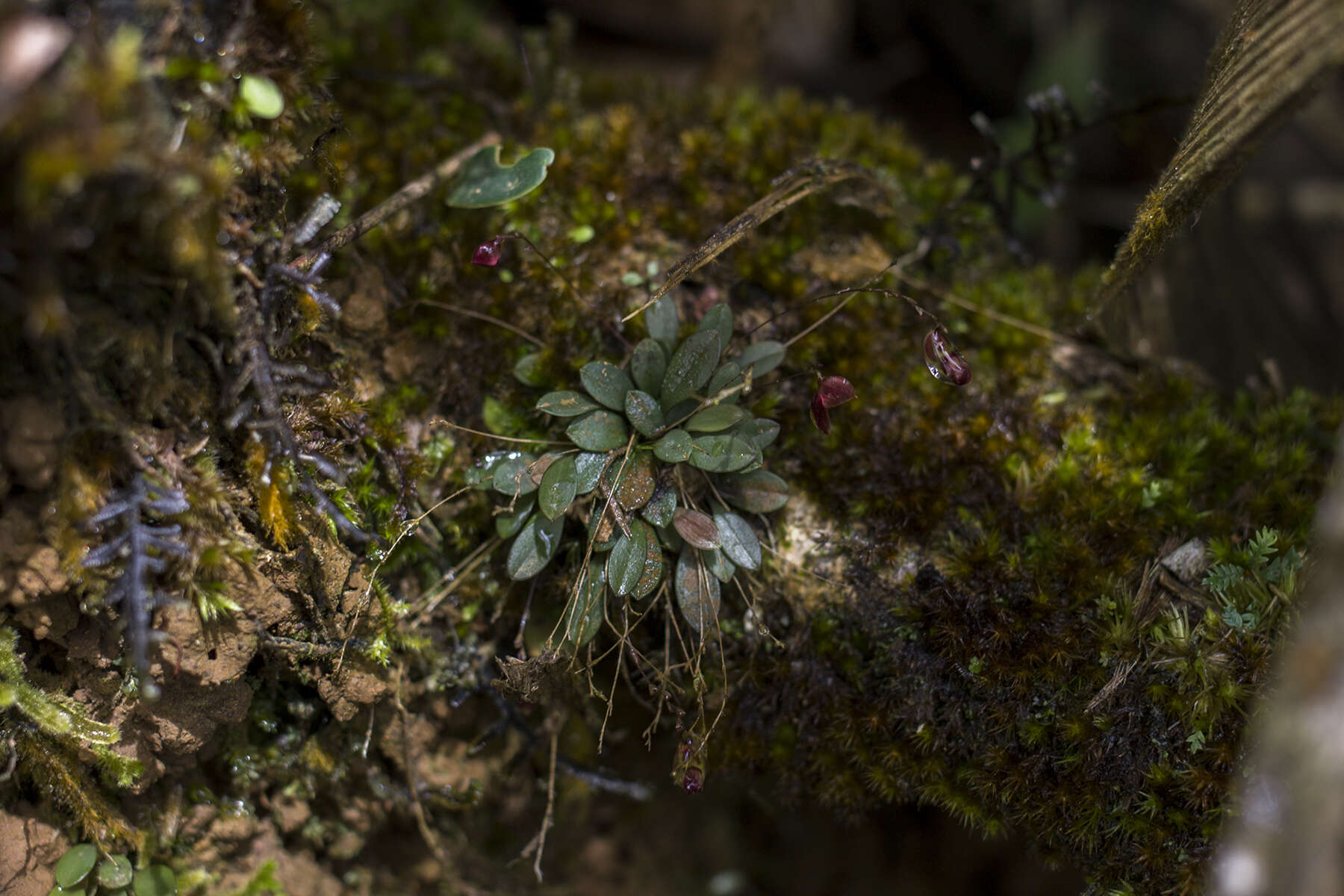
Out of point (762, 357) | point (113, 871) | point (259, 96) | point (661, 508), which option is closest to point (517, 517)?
point (661, 508)

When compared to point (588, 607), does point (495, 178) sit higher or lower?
higher

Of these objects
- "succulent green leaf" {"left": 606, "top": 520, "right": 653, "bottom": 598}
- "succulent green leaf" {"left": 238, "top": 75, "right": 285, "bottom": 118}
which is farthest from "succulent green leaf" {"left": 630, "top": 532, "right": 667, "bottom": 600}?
"succulent green leaf" {"left": 238, "top": 75, "right": 285, "bottom": 118}

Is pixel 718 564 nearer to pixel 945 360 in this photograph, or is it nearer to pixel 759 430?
pixel 759 430

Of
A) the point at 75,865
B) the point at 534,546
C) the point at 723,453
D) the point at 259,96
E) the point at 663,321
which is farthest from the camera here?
the point at 663,321

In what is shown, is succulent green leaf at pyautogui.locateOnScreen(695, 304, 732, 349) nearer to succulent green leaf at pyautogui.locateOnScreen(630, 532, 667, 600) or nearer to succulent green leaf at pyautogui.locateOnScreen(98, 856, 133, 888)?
succulent green leaf at pyautogui.locateOnScreen(630, 532, 667, 600)

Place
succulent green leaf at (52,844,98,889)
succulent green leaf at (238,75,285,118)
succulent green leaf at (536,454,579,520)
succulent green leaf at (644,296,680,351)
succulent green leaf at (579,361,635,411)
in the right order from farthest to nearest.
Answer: succulent green leaf at (644,296,680,351), succulent green leaf at (579,361,635,411), succulent green leaf at (536,454,579,520), succulent green leaf at (52,844,98,889), succulent green leaf at (238,75,285,118)

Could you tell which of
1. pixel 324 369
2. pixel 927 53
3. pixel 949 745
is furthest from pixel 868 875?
pixel 927 53
